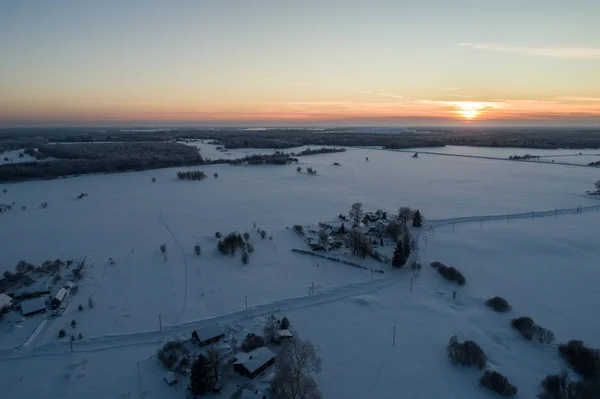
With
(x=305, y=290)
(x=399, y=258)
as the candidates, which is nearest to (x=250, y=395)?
(x=305, y=290)

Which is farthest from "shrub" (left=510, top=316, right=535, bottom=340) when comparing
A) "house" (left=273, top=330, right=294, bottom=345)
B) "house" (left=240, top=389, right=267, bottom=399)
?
"house" (left=240, top=389, right=267, bottom=399)

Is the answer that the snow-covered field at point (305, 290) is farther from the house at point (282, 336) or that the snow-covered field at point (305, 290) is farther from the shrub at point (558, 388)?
the house at point (282, 336)

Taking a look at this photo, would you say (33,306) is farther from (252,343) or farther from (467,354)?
(467,354)

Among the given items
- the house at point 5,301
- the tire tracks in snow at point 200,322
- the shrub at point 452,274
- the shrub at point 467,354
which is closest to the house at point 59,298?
the house at point 5,301

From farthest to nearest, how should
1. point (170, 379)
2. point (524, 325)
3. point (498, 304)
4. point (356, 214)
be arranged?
1. point (356, 214)
2. point (498, 304)
3. point (524, 325)
4. point (170, 379)

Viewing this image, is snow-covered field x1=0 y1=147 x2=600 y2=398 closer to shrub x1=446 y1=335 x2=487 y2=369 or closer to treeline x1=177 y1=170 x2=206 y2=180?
shrub x1=446 y1=335 x2=487 y2=369

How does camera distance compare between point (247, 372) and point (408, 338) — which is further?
point (408, 338)

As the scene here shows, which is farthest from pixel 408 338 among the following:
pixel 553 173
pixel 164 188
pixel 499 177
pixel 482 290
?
pixel 553 173

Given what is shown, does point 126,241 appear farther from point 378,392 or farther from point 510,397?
point 510,397
